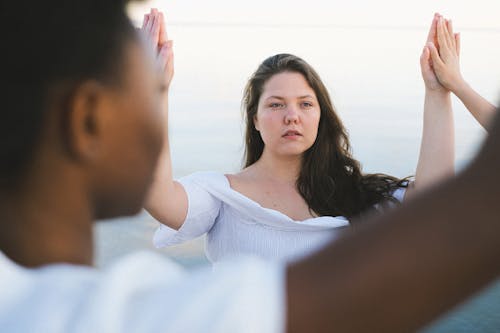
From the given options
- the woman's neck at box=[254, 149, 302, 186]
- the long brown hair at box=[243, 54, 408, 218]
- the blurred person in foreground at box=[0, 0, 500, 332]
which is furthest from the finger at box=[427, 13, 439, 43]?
the blurred person in foreground at box=[0, 0, 500, 332]

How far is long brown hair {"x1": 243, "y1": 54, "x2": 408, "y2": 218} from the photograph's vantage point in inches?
90.3

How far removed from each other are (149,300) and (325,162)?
2.02 metres

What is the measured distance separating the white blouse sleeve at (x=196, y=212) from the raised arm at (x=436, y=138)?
0.69m

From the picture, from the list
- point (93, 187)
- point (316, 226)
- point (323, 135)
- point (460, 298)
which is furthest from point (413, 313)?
point (323, 135)

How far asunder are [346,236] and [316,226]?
1.75 m

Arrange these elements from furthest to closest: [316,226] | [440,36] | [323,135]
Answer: [323,135], [316,226], [440,36]

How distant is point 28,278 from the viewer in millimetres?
479

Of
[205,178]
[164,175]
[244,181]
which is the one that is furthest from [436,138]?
[164,175]

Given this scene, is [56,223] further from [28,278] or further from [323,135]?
[323,135]

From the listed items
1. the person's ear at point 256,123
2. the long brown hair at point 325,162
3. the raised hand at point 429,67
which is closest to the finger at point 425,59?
the raised hand at point 429,67

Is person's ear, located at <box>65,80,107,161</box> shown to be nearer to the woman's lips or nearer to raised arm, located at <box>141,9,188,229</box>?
raised arm, located at <box>141,9,188,229</box>

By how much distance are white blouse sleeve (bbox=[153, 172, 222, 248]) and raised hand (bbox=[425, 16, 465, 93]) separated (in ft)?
2.78

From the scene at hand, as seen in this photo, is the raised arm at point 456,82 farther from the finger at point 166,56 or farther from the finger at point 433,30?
the finger at point 166,56

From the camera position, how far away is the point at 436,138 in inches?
83.7
